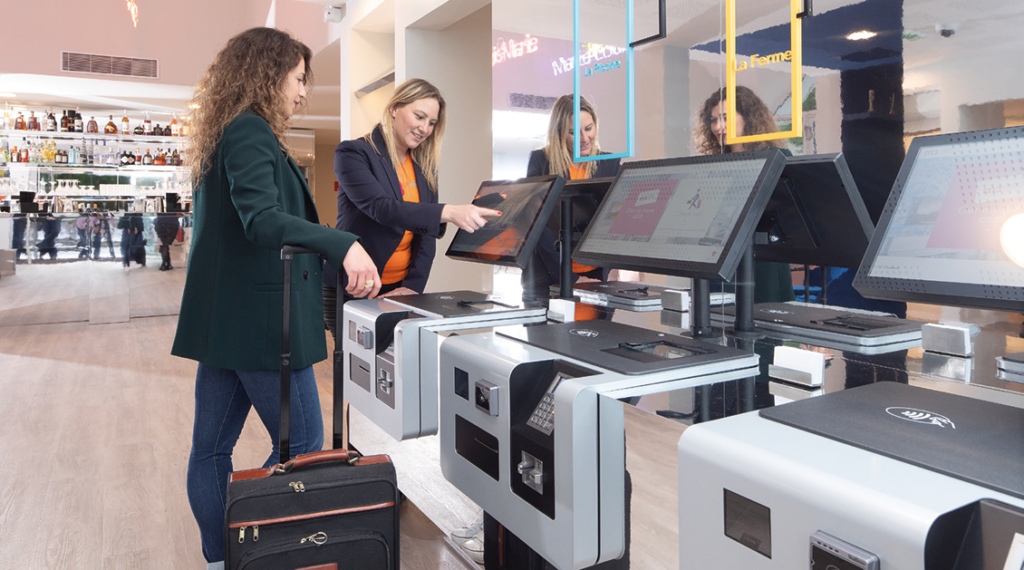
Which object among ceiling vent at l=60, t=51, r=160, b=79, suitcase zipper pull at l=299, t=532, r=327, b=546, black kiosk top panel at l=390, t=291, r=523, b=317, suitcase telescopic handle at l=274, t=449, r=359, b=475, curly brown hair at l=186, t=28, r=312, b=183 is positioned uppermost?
ceiling vent at l=60, t=51, r=160, b=79

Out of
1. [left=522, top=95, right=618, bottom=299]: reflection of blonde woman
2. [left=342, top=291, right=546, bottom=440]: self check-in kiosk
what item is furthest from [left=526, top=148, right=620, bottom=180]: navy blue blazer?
[left=342, top=291, right=546, bottom=440]: self check-in kiosk

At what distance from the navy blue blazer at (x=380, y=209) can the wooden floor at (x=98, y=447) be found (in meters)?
0.90

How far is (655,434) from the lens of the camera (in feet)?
3.51

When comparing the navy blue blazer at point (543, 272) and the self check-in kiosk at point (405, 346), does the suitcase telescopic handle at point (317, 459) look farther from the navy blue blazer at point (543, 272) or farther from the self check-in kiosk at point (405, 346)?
the navy blue blazer at point (543, 272)

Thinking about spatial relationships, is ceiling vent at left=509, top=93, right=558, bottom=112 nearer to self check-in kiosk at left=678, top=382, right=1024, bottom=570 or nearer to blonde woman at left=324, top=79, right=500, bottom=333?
blonde woman at left=324, top=79, right=500, bottom=333

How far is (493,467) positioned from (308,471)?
364 mm

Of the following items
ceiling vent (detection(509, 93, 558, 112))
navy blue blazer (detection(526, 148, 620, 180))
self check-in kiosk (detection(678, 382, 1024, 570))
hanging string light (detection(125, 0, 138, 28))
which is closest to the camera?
self check-in kiosk (detection(678, 382, 1024, 570))

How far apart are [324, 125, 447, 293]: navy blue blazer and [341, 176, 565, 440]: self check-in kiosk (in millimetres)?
145

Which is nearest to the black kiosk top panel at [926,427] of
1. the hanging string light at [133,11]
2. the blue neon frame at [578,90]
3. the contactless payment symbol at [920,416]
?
the contactless payment symbol at [920,416]

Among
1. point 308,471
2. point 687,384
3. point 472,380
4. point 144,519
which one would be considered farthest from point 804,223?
point 144,519

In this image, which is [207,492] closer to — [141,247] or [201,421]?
[201,421]

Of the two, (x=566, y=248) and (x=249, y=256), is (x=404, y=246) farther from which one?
(x=249, y=256)

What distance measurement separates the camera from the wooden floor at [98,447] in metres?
2.21

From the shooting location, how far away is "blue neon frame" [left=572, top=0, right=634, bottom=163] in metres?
3.09
